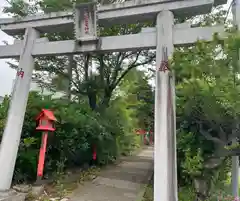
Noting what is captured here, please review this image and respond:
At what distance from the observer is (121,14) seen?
5.21 meters

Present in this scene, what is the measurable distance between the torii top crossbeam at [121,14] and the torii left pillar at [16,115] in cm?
36

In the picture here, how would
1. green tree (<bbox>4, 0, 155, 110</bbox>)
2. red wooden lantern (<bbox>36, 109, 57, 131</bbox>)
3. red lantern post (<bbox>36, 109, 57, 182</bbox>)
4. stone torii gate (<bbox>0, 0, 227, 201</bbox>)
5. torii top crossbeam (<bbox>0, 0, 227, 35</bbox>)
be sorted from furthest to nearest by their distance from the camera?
green tree (<bbox>4, 0, 155, 110</bbox>) → red wooden lantern (<bbox>36, 109, 57, 131</bbox>) → red lantern post (<bbox>36, 109, 57, 182</bbox>) → torii top crossbeam (<bbox>0, 0, 227, 35</bbox>) → stone torii gate (<bbox>0, 0, 227, 201</bbox>)

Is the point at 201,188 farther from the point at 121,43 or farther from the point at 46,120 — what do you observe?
the point at 46,120

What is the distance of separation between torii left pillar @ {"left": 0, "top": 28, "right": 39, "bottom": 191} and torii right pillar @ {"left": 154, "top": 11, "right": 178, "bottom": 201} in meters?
3.25

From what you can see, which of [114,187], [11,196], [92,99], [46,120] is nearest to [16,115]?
[46,120]

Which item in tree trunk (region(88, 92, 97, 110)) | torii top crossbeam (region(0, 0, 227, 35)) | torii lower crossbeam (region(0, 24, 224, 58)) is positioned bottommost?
tree trunk (region(88, 92, 97, 110))

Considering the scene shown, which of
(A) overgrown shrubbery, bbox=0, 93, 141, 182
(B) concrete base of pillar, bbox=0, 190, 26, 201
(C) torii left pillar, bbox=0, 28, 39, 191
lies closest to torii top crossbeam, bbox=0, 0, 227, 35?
(C) torii left pillar, bbox=0, 28, 39, 191

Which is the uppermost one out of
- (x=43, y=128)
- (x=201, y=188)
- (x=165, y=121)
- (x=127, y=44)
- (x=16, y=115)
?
(x=127, y=44)

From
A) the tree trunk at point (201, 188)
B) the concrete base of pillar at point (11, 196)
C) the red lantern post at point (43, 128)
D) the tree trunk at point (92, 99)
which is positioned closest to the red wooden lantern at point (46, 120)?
the red lantern post at point (43, 128)

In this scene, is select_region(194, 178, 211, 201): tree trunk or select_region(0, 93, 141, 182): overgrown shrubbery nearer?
select_region(194, 178, 211, 201): tree trunk

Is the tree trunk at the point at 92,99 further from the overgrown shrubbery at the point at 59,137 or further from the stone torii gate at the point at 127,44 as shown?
the stone torii gate at the point at 127,44

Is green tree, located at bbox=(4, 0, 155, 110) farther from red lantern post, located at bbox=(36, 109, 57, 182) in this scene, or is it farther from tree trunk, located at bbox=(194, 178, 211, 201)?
tree trunk, located at bbox=(194, 178, 211, 201)

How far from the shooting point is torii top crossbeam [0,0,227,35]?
4.77 meters

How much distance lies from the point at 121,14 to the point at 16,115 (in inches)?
136
